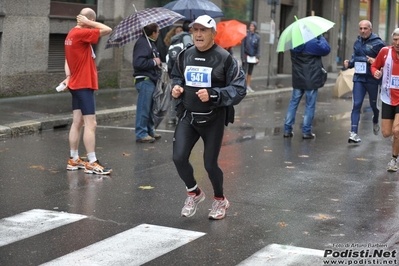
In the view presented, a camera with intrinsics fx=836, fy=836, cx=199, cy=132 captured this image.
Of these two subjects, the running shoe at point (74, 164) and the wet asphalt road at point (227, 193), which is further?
the running shoe at point (74, 164)

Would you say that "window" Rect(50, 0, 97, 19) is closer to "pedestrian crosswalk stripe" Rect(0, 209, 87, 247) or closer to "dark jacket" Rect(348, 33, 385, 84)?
"dark jacket" Rect(348, 33, 385, 84)

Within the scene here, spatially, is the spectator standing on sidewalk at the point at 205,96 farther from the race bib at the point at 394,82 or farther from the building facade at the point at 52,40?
the building facade at the point at 52,40

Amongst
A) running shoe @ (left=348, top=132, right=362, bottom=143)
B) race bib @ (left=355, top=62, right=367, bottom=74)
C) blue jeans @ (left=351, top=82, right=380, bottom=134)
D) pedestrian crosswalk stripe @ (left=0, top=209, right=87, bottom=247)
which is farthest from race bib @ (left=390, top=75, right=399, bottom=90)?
pedestrian crosswalk stripe @ (left=0, top=209, right=87, bottom=247)

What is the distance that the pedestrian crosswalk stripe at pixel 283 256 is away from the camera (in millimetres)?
6066

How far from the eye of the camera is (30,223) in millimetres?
7215

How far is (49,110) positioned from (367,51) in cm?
610

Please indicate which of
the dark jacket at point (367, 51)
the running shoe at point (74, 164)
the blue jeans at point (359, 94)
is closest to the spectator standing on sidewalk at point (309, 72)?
the dark jacket at point (367, 51)

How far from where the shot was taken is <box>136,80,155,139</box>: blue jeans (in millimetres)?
12602

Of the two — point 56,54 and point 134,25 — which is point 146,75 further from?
point 56,54

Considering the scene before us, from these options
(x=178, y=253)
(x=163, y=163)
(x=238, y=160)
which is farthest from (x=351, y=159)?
(x=178, y=253)

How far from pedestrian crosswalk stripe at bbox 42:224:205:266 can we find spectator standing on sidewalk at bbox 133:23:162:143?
18.0 feet

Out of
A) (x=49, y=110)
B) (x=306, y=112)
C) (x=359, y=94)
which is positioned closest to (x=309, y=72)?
(x=306, y=112)

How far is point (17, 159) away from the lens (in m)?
10.7

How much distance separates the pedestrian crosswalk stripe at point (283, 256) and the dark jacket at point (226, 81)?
1364 mm
